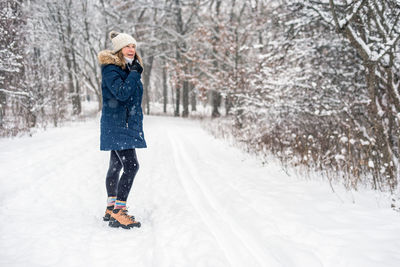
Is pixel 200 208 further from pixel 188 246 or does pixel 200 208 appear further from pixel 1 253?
pixel 1 253

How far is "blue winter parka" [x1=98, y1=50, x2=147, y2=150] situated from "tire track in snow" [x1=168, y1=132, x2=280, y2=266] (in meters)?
1.21

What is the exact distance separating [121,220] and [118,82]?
144 cm

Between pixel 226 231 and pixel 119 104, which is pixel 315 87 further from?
pixel 119 104

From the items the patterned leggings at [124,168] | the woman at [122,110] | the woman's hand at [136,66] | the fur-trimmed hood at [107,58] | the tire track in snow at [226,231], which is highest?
the fur-trimmed hood at [107,58]

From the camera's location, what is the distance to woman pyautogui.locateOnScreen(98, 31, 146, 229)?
2639 mm

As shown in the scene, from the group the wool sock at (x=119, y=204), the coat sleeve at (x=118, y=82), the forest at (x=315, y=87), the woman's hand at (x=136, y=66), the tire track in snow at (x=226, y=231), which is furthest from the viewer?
the forest at (x=315, y=87)

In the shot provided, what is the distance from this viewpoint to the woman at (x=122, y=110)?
2639 mm

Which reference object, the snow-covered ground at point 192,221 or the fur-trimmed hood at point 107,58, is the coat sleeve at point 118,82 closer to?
the fur-trimmed hood at point 107,58

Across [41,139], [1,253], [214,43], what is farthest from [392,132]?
[214,43]

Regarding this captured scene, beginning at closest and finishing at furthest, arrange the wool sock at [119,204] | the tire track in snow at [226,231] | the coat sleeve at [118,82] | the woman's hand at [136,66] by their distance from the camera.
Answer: the tire track in snow at [226,231] < the coat sleeve at [118,82] < the woman's hand at [136,66] < the wool sock at [119,204]

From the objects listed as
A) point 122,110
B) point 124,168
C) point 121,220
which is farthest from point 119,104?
point 121,220

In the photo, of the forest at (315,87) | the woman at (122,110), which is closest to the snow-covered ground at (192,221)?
the woman at (122,110)

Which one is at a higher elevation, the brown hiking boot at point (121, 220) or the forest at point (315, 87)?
the forest at point (315, 87)

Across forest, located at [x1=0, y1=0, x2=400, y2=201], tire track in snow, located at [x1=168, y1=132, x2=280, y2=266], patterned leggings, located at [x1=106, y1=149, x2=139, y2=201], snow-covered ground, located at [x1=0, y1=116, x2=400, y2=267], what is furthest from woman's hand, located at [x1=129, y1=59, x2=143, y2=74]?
→ forest, located at [x1=0, y1=0, x2=400, y2=201]
